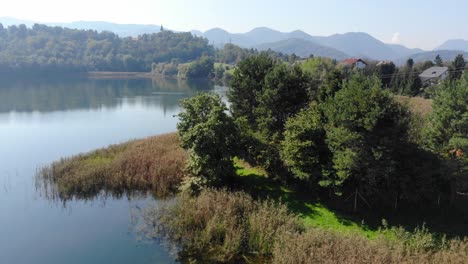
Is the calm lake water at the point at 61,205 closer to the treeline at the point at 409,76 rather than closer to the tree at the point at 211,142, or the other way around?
the tree at the point at 211,142

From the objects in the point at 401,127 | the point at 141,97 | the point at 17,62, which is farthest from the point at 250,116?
the point at 17,62

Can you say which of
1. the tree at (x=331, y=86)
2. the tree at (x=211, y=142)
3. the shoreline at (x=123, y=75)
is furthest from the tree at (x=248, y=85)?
the shoreline at (x=123, y=75)

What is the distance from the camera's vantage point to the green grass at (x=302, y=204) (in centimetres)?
1523

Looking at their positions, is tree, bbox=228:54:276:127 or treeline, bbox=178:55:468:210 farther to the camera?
tree, bbox=228:54:276:127

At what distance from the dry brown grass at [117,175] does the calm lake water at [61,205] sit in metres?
0.95

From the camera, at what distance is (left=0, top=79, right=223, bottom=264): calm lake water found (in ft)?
46.4

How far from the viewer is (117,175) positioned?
2050 centimetres

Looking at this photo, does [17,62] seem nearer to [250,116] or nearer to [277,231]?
[250,116]

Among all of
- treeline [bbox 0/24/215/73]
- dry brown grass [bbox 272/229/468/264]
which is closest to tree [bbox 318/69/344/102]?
dry brown grass [bbox 272/229/468/264]

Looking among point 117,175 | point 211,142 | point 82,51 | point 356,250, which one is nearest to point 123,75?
point 82,51

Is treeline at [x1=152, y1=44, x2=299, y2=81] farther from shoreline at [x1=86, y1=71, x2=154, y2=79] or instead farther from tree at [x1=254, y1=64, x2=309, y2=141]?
tree at [x1=254, y1=64, x2=309, y2=141]

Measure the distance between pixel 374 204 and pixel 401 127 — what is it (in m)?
3.99

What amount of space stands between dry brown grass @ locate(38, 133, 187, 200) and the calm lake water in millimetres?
947

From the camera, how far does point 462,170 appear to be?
16.8m
